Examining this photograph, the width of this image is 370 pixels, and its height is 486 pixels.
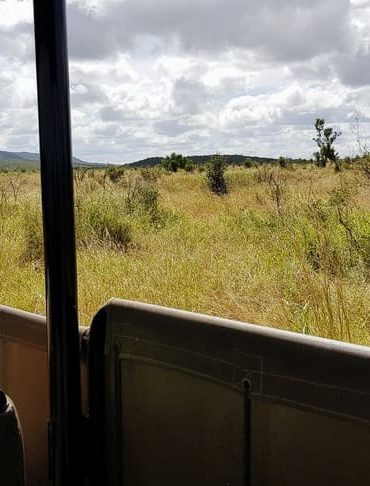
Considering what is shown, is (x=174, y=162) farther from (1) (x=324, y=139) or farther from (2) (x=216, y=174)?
(1) (x=324, y=139)

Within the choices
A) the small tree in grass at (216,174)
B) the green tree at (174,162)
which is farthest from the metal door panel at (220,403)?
the green tree at (174,162)

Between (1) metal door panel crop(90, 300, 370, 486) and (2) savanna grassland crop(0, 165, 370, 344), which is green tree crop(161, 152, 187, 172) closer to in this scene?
(2) savanna grassland crop(0, 165, 370, 344)

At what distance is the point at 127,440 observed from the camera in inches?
62.7

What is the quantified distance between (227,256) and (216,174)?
7263 mm

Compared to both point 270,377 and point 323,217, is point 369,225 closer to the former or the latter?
point 323,217

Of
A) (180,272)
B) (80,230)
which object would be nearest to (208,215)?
(80,230)

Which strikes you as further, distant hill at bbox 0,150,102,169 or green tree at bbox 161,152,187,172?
green tree at bbox 161,152,187,172

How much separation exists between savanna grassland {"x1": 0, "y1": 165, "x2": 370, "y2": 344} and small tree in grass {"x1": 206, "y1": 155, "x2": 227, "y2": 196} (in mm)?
3500

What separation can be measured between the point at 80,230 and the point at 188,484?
17.0 ft

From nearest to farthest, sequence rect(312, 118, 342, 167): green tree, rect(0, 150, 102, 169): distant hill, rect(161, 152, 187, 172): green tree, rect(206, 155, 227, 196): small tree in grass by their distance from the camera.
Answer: rect(0, 150, 102, 169): distant hill < rect(312, 118, 342, 167): green tree < rect(206, 155, 227, 196): small tree in grass < rect(161, 152, 187, 172): green tree

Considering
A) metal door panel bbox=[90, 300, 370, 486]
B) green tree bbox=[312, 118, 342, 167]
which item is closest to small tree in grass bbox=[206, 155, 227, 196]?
green tree bbox=[312, 118, 342, 167]

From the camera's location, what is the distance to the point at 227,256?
5.11 m

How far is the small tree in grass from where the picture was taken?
12180 millimetres

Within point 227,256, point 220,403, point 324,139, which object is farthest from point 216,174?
point 220,403
